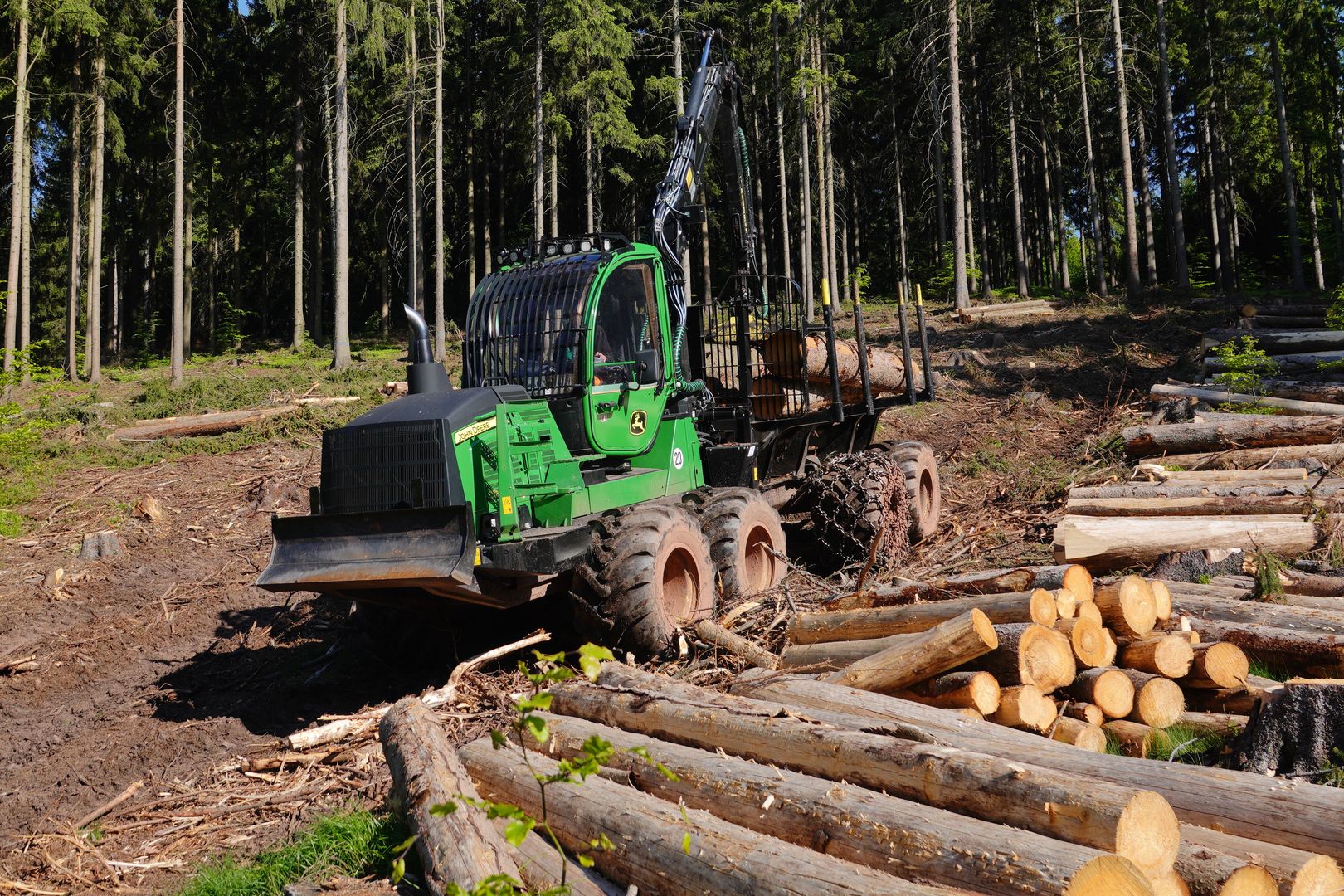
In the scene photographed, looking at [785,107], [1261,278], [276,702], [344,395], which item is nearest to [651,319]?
[276,702]

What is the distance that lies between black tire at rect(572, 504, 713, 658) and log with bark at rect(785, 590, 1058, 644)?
3.30ft

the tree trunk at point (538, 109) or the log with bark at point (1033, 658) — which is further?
the tree trunk at point (538, 109)

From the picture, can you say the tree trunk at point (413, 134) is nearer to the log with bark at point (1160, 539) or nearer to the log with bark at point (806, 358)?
the log with bark at point (806, 358)

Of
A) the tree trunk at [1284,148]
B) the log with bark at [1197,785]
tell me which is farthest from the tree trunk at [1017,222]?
the log with bark at [1197,785]

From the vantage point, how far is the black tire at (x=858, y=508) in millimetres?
9883

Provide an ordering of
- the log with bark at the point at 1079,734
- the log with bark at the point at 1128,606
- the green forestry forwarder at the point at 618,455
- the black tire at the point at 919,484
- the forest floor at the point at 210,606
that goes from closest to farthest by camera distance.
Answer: the log with bark at the point at 1079,734
the forest floor at the point at 210,606
the log with bark at the point at 1128,606
the green forestry forwarder at the point at 618,455
the black tire at the point at 919,484

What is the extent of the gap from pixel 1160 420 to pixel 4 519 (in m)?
14.0

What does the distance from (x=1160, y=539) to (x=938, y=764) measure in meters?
5.08

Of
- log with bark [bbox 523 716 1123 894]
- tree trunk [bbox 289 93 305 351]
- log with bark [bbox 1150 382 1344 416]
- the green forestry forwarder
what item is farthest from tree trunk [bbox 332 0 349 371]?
log with bark [bbox 523 716 1123 894]

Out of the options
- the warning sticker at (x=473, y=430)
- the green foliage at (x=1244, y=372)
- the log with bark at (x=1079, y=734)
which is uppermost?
the green foliage at (x=1244, y=372)

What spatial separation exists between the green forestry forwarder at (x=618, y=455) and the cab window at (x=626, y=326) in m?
0.02

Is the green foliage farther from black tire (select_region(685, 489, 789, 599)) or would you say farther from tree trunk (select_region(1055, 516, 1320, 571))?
black tire (select_region(685, 489, 789, 599))

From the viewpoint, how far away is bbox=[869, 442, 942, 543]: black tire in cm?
1092

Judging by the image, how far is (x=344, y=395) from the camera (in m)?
18.7
